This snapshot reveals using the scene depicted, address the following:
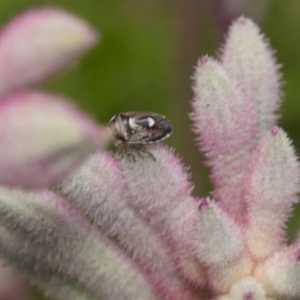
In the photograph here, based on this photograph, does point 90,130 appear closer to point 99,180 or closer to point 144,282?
point 99,180

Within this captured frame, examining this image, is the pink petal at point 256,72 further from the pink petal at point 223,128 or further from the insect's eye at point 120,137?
the insect's eye at point 120,137

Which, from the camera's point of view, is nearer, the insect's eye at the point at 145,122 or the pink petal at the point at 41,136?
the pink petal at the point at 41,136

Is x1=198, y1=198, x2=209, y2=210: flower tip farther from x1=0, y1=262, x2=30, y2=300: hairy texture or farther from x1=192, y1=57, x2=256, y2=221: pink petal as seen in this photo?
x1=0, y1=262, x2=30, y2=300: hairy texture

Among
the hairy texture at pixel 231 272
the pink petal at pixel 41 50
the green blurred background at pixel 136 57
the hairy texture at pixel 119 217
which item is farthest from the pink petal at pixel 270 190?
the green blurred background at pixel 136 57

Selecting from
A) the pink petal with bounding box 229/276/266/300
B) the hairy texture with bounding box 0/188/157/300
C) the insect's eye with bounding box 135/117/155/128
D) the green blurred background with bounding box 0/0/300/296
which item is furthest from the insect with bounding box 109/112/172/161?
the green blurred background with bounding box 0/0/300/296

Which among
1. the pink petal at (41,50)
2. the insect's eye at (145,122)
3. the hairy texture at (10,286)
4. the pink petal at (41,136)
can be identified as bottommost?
the hairy texture at (10,286)

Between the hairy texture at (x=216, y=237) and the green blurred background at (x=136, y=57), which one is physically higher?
the hairy texture at (x=216, y=237)

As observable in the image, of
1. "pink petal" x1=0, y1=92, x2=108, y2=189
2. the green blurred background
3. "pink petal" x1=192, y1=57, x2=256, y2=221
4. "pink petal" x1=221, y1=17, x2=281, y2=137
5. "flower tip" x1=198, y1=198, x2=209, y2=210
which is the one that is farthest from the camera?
the green blurred background
